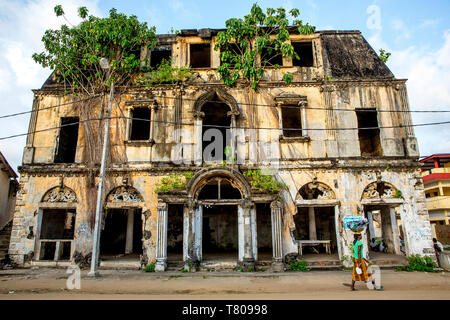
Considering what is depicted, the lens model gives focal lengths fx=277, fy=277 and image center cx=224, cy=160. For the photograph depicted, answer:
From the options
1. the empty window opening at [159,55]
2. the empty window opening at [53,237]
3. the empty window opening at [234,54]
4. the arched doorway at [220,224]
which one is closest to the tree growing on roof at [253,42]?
the empty window opening at [234,54]

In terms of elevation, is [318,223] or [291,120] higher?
[291,120]

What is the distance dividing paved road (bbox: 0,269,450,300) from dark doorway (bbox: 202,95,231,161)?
18.8 ft

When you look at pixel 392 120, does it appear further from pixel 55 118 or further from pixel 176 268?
pixel 55 118

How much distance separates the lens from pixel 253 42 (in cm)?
1393

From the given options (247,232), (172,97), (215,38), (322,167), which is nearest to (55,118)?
(172,97)

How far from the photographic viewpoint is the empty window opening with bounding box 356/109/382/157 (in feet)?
47.4

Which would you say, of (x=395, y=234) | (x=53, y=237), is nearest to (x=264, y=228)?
(x=395, y=234)

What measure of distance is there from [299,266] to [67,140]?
12916 millimetres

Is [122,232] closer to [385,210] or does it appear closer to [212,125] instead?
[212,125]

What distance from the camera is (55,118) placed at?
1355 cm

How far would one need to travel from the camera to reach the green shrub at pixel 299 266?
11266mm

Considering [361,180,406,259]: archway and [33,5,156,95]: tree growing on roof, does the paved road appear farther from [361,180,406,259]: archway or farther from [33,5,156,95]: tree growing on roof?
[33,5,156,95]: tree growing on roof

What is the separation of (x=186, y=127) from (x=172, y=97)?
5.68ft

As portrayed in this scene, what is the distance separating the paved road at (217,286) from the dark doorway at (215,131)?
5.72 m
